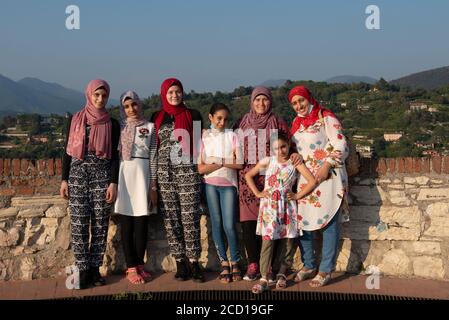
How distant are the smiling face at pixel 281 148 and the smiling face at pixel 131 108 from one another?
114cm

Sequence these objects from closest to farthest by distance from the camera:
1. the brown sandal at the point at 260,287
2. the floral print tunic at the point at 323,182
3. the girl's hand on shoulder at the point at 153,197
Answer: the brown sandal at the point at 260,287
the floral print tunic at the point at 323,182
the girl's hand on shoulder at the point at 153,197

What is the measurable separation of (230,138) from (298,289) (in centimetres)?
134

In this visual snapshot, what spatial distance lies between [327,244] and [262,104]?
126 cm

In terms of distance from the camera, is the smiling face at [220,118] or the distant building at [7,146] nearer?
the smiling face at [220,118]

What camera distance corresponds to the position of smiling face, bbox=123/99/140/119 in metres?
3.80

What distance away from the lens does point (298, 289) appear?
3.84m

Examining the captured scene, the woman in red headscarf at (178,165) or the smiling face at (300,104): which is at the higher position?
the smiling face at (300,104)

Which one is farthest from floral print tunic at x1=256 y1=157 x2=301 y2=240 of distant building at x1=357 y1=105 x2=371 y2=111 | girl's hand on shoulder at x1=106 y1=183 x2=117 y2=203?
distant building at x1=357 y1=105 x2=371 y2=111

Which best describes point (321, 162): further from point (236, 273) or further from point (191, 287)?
point (191, 287)

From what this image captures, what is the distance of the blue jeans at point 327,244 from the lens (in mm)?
3873

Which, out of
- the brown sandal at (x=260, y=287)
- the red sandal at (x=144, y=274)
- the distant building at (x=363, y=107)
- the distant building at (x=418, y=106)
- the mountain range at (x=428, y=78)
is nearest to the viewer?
the brown sandal at (x=260, y=287)

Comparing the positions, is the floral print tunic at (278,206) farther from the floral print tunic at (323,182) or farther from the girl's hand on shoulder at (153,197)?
the girl's hand on shoulder at (153,197)

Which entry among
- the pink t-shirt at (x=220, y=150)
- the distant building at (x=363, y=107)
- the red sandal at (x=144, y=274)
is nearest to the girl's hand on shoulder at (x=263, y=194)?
the pink t-shirt at (x=220, y=150)

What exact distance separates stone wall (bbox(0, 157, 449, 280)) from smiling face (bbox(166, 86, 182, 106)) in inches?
46.8
